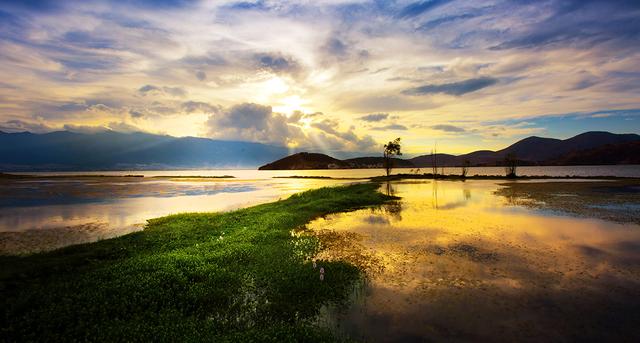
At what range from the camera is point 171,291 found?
13672mm

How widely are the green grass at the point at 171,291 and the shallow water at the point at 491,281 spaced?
1731 mm

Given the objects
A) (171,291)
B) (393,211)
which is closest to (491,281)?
(171,291)

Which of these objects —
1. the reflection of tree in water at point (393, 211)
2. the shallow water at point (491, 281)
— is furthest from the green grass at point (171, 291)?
the reflection of tree in water at point (393, 211)

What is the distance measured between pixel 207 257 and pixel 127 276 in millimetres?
4455

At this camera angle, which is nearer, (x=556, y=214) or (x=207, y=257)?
(x=207, y=257)

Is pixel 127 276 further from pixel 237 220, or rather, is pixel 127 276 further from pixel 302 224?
pixel 302 224

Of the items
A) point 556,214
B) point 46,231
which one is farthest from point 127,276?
point 556,214

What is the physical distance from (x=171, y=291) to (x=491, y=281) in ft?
49.5

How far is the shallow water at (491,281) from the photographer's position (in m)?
11.4

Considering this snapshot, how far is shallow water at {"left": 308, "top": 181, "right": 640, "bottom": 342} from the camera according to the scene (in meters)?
11.4

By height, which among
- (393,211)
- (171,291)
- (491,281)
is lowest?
(491,281)

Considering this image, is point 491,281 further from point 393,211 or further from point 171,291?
point 393,211

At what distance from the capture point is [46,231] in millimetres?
30281

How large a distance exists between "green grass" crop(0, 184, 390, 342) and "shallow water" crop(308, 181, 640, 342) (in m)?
1.73
